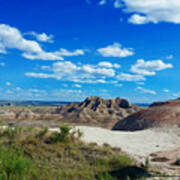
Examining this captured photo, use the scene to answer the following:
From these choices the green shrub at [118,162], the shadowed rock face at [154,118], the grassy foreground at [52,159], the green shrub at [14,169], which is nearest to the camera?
the green shrub at [14,169]

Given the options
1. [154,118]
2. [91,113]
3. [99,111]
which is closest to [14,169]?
[154,118]

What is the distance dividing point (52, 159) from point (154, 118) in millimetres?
18319

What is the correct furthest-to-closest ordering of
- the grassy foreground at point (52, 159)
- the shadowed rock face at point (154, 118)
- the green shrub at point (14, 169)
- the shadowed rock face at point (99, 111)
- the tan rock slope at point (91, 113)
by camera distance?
the tan rock slope at point (91, 113)
the shadowed rock face at point (99, 111)
the shadowed rock face at point (154, 118)
the grassy foreground at point (52, 159)
the green shrub at point (14, 169)

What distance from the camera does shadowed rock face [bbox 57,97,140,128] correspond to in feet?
192

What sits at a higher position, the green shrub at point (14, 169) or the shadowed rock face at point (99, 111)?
the shadowed rock face at point (99, 111)

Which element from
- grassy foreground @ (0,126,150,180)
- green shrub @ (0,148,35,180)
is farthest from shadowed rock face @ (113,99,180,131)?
green shrub @ (0,148,35,180)

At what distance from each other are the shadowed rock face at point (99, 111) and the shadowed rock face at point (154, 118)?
27.0 meters

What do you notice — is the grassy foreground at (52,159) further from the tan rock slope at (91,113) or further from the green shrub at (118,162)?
the tan rock slope at (91,113)

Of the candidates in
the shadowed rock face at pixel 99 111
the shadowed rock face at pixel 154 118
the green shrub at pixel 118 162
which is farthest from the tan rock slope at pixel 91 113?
the green shrub at pixel 118 162

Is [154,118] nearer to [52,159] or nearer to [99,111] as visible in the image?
[52,159]

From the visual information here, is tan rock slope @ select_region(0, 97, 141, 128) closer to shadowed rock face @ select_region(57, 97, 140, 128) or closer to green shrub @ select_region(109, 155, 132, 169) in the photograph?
shadowed rock face @ select_region(57, 97, 140, 128)

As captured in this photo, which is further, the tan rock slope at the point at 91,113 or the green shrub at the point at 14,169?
the tan rock slope at the point at 91,113

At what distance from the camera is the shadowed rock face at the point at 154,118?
23.0 m

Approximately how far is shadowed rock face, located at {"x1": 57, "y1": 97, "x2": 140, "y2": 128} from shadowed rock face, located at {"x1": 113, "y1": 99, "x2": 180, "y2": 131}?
27016mm
